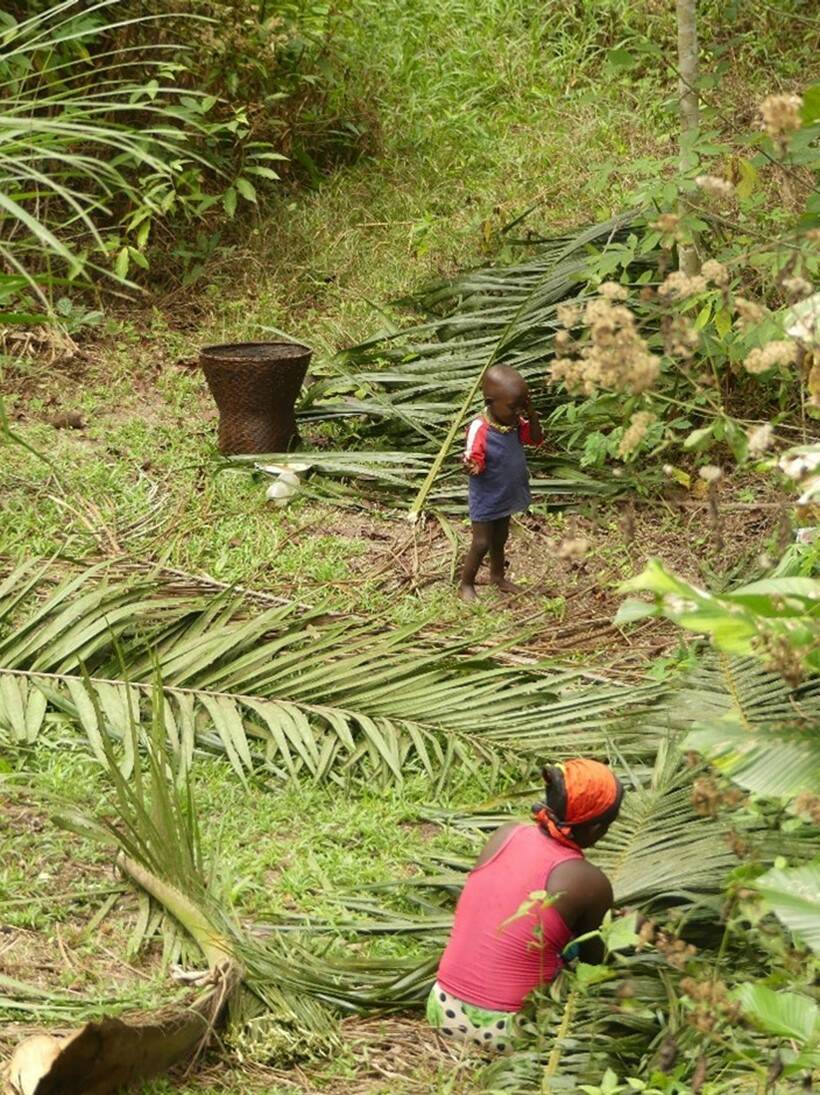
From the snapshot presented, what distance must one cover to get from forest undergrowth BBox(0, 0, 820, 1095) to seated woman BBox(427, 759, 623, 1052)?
0.10 metres

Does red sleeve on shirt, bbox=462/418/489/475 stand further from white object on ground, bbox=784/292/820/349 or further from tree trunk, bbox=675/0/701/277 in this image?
white object on ground, bbox=784/292/820/349

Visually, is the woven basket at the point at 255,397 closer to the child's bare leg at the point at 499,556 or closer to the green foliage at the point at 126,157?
the green foliage at the point at 126,157

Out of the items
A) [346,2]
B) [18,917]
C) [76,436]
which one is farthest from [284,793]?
[346,2]

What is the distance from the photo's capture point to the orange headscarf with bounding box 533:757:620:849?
3312mm

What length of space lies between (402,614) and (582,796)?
226 cm

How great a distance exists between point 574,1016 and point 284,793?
1.46 metres

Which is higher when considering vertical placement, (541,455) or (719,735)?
(719,735)

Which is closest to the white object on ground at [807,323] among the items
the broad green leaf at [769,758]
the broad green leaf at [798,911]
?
the broad green leaf at [769,758]

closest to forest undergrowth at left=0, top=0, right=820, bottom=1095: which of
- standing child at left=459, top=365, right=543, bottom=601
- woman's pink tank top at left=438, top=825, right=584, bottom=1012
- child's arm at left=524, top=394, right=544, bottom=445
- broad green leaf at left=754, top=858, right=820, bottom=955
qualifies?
broad green leaf at left=754, top=858, right=820, bottom=955

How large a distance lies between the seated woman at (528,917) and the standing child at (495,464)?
7.54 feet

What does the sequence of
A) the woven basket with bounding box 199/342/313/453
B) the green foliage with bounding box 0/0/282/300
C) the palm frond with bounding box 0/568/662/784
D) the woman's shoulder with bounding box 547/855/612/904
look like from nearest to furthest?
the woman's shoulder with bounding box 547/855/612/904 → the palm frond with bounding box 0/568/662/784 → the woven basket with bounding box 199/342/313/453 → the green foliage with bounding box 0/0/282/300

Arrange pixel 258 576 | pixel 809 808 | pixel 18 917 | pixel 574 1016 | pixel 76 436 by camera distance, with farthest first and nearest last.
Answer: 1. pixel 76 436
2. pixel 258 576
3. pixel 18 917
4. pixel 574 1016
5. pixel 809 808

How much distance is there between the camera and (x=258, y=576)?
19.0 ft

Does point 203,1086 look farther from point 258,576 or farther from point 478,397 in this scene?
point 478,397
